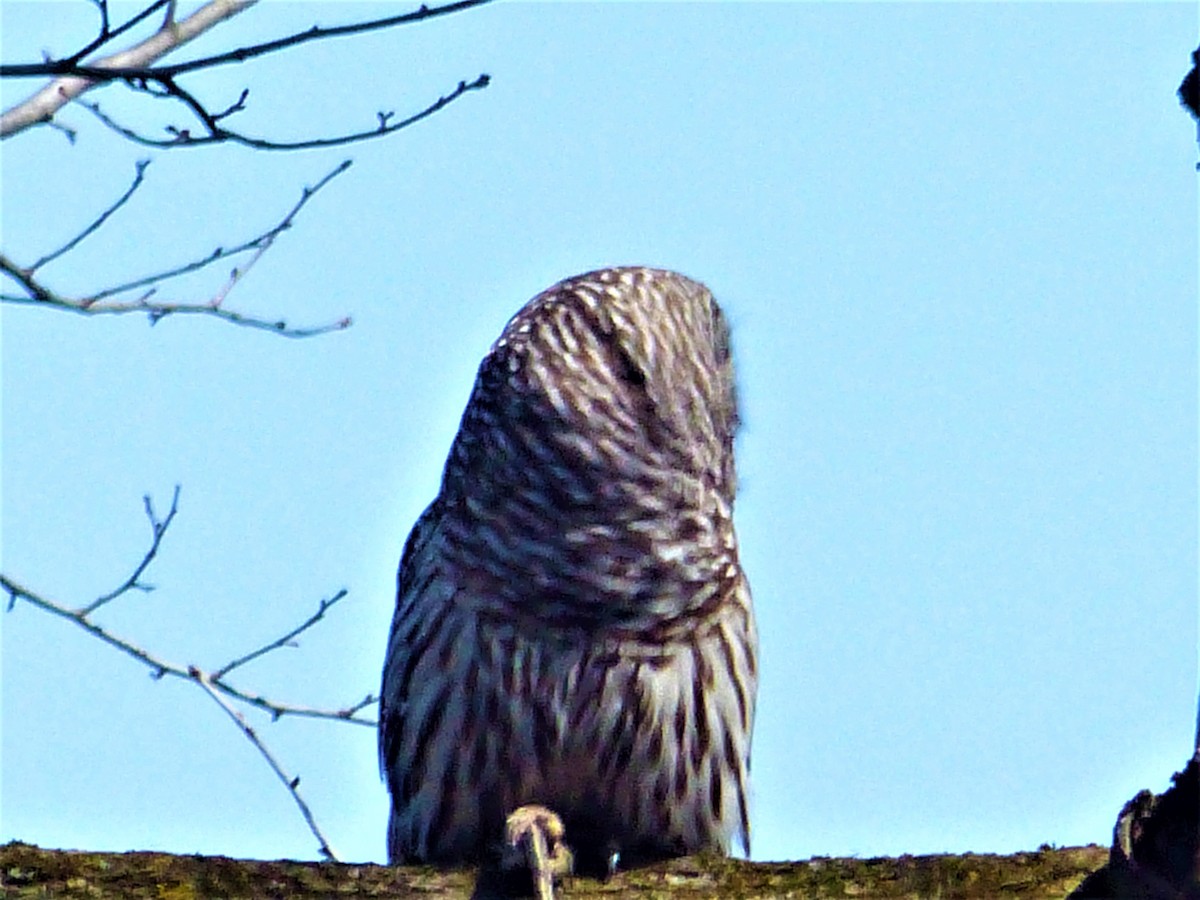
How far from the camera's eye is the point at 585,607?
14.7ft

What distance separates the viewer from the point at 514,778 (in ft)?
15.4

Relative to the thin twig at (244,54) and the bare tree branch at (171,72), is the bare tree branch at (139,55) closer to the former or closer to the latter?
the bare tree branch at (171,72)

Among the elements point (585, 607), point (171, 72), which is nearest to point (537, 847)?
point (585, 607)

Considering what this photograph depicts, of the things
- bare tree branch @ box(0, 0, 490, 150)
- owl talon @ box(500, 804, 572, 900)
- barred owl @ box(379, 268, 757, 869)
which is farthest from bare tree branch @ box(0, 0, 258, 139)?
owl talon @ box(500, 804, 572, 900)

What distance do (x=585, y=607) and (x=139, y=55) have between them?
1929 mm

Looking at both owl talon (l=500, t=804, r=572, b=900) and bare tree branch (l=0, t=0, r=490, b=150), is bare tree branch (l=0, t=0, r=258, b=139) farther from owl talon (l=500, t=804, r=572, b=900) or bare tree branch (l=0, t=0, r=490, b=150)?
owl talon (l=500, t=804, r=572, b=900)

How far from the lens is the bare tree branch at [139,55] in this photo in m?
5.01

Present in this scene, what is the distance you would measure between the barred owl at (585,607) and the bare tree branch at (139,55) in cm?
115

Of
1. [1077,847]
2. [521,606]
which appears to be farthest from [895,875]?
[521,606]

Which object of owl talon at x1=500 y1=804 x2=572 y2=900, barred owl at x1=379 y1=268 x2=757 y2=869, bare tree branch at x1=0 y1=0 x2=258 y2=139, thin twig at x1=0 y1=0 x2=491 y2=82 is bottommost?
owl talon at x1=500 y1=804 x2=572 y2=900

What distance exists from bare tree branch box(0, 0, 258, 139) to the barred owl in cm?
115

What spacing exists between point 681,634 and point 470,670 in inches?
20.8

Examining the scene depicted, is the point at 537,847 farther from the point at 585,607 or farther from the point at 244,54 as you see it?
the point at 244,54

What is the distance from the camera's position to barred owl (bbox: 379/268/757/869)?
4508mm
